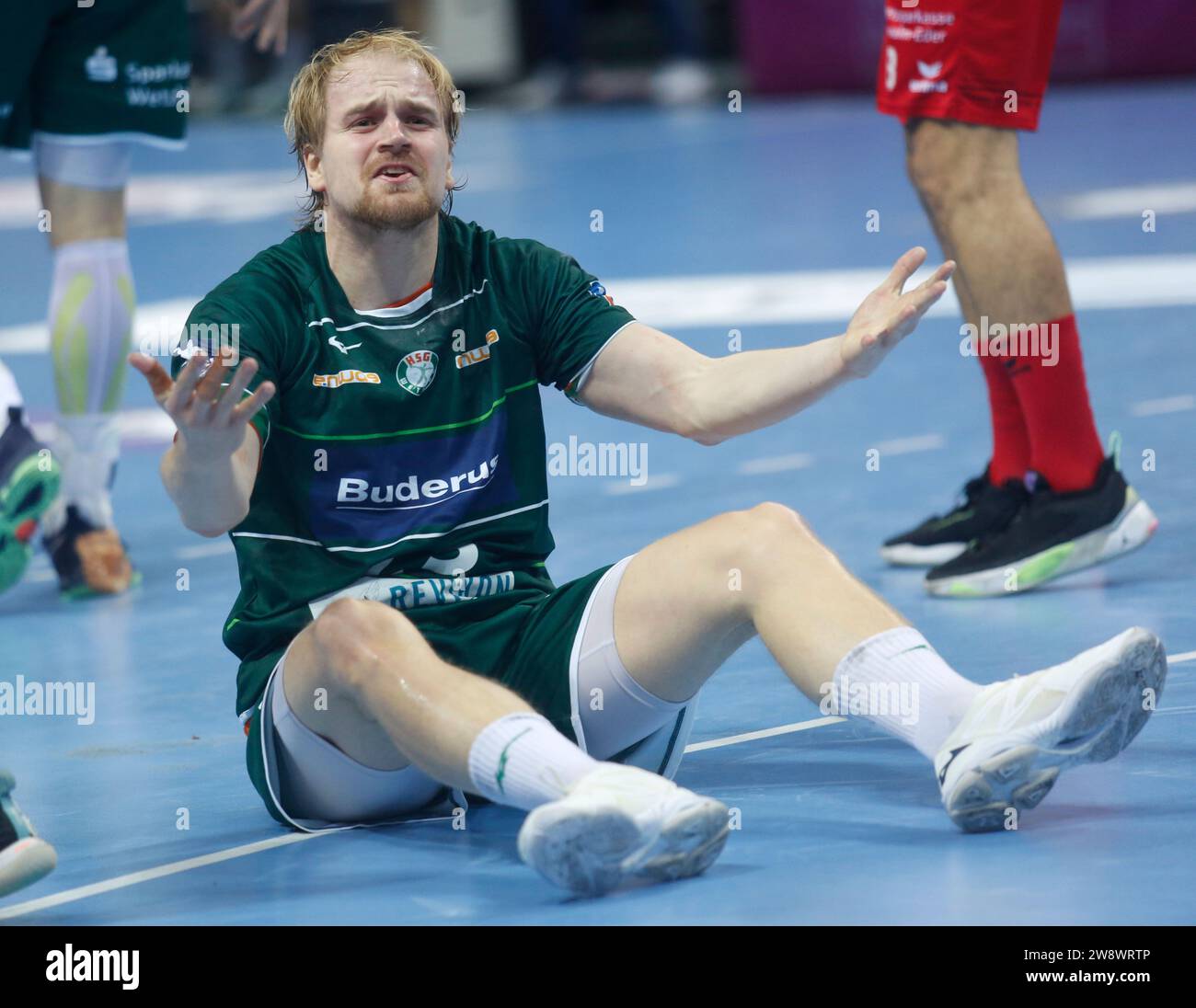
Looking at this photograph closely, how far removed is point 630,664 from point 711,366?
1.40ft

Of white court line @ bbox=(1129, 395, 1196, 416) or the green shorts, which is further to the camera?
white court line @ bbox=(1129, 395, 1196, 416)

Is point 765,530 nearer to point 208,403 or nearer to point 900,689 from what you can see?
point 900,689

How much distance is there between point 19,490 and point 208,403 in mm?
1753

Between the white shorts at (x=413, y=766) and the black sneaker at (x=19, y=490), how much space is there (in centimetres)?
147

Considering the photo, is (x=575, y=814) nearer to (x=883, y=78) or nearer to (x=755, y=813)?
(x=755, y=813)

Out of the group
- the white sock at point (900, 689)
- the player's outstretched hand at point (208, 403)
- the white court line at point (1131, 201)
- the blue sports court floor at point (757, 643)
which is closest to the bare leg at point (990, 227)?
the blue sports court floor at point (757, 643)

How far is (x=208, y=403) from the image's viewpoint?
2408 mm

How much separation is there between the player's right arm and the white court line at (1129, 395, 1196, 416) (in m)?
3.08

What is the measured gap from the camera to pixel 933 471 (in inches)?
185

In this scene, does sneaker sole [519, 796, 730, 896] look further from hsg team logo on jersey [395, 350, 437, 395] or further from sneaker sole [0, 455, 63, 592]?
sneaker sole [0, 455, 63, 592]

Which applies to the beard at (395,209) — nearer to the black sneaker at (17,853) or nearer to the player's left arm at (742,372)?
the player's left arm at (742,372)

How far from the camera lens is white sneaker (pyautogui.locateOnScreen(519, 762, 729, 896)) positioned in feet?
7.49

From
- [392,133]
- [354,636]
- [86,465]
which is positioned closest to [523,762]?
[354,636]

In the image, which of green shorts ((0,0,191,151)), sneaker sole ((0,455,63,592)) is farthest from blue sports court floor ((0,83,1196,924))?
green shorts ((0,0,191,151))
